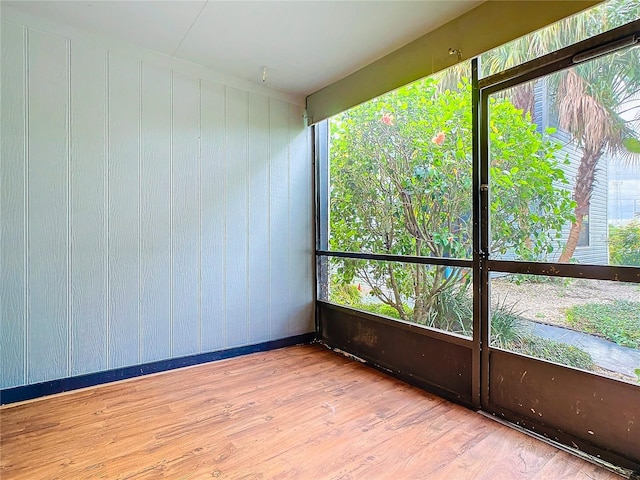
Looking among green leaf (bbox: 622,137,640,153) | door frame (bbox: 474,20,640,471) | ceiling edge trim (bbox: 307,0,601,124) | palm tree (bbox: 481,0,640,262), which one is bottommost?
door frame (bbox: 474,20,640,471)

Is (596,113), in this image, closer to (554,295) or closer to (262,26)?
(554,295)

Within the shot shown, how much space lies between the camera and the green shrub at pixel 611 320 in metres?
1.67

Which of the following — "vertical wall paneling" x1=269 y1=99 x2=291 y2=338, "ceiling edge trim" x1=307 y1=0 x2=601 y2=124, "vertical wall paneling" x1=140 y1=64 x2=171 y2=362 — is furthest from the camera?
"vertical wall paneling" x1=269 y1=99 x2=291 y2=338

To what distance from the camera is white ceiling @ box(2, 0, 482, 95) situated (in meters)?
2.16

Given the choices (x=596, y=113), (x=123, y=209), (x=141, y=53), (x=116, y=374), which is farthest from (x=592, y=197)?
(x=116, y=374)

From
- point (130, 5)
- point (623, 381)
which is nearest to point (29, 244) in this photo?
point (130, 5)

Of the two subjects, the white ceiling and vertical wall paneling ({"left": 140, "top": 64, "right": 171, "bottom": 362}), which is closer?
the white ceiling

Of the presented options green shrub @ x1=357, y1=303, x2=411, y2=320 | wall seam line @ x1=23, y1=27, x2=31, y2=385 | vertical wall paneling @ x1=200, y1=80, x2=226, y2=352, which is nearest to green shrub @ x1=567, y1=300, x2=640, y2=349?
green shrub @ x1=357, y1=303, x2=411, y2=320

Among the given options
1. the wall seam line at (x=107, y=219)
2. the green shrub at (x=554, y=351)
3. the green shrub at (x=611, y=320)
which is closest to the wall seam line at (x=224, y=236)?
the wall seam line at (x=107, y=219)

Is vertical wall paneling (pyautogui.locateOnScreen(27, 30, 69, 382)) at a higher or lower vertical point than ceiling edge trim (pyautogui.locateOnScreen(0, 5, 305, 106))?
lower

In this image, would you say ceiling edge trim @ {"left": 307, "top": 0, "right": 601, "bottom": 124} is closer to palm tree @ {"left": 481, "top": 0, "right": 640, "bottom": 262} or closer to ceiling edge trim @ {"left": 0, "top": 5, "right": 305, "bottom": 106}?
palm tree @ {"left": 481, "top": 0, "right": 640, "bottom": 262}

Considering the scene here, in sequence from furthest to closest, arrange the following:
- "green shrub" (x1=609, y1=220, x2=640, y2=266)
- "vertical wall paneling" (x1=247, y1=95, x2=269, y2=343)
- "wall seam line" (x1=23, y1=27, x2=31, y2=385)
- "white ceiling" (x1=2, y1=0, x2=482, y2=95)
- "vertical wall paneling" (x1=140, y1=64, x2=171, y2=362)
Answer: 1. "vertical wall paneling" (x1=247, y1=95, x2=269, y2=343)
2. "vertical wall paneling" (x1=140, y1=64, x2=171, y2=362)
3. "wall seam line" (x1=23, y1=27, x2=31, y2=385)
4. "white ceiling" (x1=2, y1=0, x2=482, y2=95)
5. "green shrub" (x1=609, y1=220, x2=640, y2=266)

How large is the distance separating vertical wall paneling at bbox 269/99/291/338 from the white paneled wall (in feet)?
0.04

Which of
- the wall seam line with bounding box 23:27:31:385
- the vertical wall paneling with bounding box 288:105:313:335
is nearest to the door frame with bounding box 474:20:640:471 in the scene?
the vertical wall paneling with bounding box 288:105:313:335
